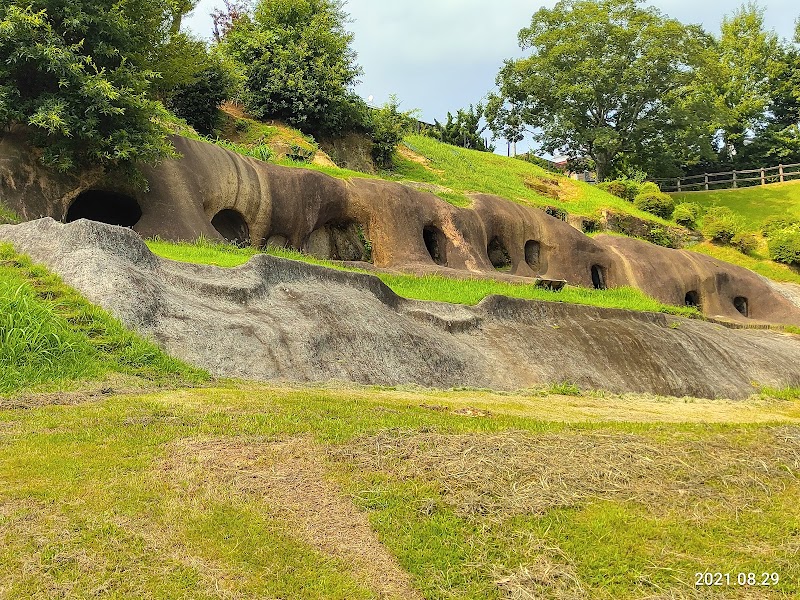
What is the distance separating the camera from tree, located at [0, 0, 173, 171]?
48.6 feet

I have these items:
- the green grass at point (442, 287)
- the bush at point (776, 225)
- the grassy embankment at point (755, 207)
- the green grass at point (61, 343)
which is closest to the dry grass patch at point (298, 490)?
the green grass at point (61, 343)

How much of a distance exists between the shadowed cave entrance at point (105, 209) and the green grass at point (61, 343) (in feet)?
30.3

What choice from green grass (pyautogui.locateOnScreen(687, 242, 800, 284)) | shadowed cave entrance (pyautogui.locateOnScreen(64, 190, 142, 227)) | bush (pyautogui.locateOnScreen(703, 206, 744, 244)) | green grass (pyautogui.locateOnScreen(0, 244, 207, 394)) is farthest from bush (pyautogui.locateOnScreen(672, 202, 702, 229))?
green grass (pyautogui.locateOnScreen(0, 244, 207, 394))

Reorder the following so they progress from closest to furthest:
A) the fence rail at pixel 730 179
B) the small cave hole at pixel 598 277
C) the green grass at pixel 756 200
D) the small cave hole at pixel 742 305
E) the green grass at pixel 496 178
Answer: the small cave hole at pixel 598 277 < the small cave hole at pixel 742 305 < the green grass at pixel 496 178 < the green grass at pixel 756 200 < the fence rail at pixel 730 179

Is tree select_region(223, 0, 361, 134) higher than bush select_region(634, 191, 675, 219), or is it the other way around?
tree select_region(223, 0, 361, 134)

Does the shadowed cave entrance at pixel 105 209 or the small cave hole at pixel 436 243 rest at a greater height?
the shadowed cave entrance at pixel 105 209

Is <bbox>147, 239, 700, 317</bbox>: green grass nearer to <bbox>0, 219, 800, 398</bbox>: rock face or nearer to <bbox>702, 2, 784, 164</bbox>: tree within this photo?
<bbox>0, 219, 800, 398</bbox>: rock face

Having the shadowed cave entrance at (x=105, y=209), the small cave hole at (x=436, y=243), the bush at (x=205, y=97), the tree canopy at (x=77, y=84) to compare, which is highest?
the bush at (x=205, y=97)

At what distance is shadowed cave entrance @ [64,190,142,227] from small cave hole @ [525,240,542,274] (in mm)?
15239

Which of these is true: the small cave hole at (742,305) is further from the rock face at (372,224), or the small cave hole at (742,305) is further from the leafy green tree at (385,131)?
the leafy green tree at (385,131)

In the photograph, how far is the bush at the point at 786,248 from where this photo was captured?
36.3 metres

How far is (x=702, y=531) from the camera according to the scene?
15.9 ft

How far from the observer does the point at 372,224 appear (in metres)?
22.6

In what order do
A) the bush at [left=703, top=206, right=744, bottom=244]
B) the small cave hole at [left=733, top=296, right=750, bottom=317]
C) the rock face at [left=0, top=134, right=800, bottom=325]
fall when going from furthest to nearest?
the bush at [left=703, top=206, right=744, bottom=244], the small cave hole at [left=733, top=296, right=750, bottom=317], the rock face at [left=0, top=134, right=800, bottom=325]
